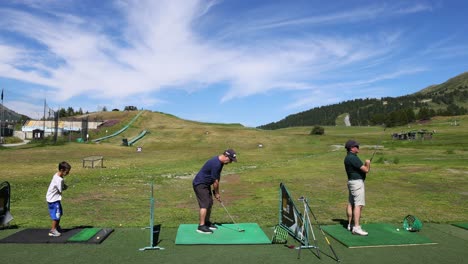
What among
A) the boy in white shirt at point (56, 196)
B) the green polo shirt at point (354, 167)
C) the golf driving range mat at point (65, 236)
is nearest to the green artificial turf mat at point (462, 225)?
the green polo shirt at point (354, 167)

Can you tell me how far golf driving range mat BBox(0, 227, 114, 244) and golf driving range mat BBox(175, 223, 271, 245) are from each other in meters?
1.88

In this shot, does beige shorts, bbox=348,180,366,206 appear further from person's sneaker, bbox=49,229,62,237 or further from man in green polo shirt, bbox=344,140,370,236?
person's sneaker, bbox=49,229,62,237

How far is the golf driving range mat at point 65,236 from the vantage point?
8836 millimetres

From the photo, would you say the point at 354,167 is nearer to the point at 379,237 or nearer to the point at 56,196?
the point at 379,237

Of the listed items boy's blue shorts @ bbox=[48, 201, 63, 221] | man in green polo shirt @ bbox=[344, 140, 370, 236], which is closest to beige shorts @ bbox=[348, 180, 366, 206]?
man in green polo shirt @ bbox=[344, 140, 370, 236]

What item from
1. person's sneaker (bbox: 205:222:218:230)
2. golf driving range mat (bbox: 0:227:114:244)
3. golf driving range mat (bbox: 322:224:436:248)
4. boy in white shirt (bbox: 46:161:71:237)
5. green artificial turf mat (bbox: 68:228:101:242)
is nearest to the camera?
golf driving range mat (bbox: 0:227:114:244)

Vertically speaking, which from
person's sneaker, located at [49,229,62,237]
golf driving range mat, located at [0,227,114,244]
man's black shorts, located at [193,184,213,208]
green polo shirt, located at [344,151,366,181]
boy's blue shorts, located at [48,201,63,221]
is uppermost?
green polo shirt, located at [344,151,366,181]

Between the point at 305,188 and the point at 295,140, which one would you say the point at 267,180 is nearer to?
the point at 305,188

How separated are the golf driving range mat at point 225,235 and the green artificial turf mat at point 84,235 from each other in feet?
6.78

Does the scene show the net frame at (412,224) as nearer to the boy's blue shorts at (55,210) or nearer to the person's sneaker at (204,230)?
the person's sneaker at (204,230)

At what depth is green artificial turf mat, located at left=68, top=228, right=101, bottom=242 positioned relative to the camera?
8.95 metres

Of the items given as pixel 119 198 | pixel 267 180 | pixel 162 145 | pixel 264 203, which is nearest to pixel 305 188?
pixel 267 180

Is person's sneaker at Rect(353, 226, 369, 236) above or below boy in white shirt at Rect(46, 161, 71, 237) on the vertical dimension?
below

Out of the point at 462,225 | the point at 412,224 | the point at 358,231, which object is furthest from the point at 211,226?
the point at 462,225
